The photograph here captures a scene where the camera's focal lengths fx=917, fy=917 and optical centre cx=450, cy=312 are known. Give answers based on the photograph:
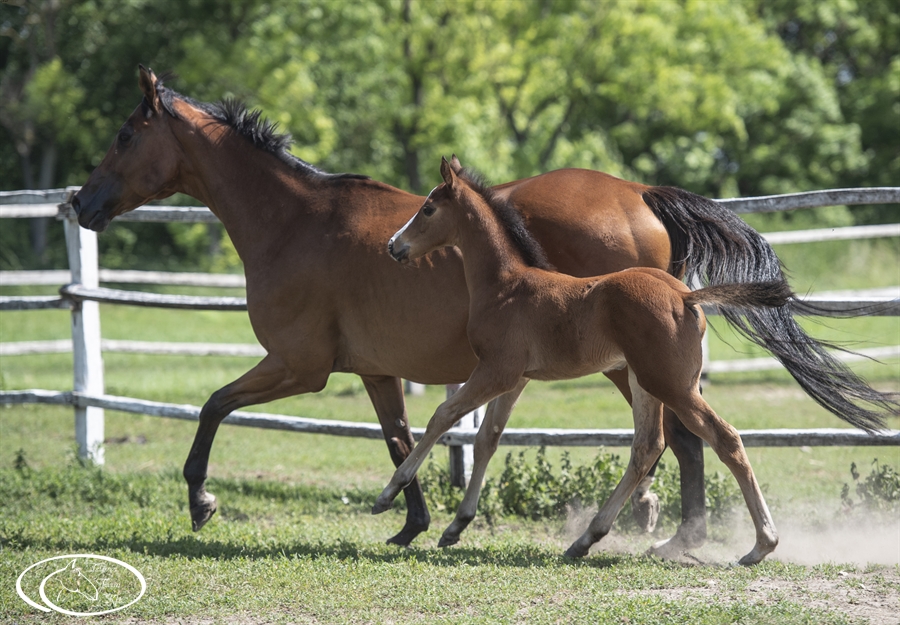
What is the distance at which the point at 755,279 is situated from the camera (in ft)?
15.0

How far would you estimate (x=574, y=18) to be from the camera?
19812mm

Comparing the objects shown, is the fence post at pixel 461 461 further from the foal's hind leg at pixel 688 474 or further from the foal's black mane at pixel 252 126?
the foal's black mane at pixel 252 126

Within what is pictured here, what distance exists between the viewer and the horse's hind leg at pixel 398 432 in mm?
5246

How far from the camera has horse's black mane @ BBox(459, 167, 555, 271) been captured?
4.61m

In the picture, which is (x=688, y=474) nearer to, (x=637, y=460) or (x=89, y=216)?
(x=637, y=460)

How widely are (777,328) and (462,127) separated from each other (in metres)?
13.6

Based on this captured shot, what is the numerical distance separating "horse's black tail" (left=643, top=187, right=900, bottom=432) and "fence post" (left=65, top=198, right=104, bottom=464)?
4451mm

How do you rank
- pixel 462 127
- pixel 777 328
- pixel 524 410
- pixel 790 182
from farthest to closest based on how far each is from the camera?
pixel 790 182 → pixel 462 127 → pixel 524 410 → pixel 777 328

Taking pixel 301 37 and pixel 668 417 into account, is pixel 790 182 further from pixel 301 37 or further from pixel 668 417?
pixel 668 417

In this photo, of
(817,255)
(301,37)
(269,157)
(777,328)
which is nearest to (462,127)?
(301,37)

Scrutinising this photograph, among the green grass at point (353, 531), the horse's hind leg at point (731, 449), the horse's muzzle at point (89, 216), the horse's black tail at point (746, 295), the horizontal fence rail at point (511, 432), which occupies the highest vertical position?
the horse's muzzle at point (89, 216)

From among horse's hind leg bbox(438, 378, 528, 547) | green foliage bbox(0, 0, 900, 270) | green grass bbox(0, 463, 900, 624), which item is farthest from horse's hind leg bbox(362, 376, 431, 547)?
green foliage bbox(0, 0, 900, 270)

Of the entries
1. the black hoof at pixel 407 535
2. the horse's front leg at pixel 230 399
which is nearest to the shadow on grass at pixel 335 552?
the black hoof at pixel 407 535

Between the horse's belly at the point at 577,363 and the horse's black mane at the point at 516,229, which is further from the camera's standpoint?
A: the horse's black mane at the point at 516,229
